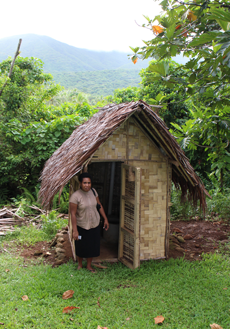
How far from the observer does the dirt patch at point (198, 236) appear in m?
5.62

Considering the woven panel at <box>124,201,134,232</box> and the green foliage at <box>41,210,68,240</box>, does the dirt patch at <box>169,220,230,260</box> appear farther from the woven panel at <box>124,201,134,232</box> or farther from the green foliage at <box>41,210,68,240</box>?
the green foliage at <box>41,210,68,240</box>

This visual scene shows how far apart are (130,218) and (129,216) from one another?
2.0 inches

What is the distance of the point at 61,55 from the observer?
75.7 m

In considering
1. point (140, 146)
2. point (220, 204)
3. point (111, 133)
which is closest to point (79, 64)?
point (220, 204)

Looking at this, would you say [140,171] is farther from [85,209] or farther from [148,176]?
[85,209]

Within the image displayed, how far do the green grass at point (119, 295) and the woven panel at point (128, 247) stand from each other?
21 cm

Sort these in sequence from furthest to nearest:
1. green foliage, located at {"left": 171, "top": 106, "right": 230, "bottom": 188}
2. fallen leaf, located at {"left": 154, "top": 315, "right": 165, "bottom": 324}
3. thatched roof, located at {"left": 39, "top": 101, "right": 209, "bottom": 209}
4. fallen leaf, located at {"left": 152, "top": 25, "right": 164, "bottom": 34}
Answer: green foliage, located at {"left": 171, "top": 106, "right": 230, "bottom": 188}, thatched roof, located at {"left": 39, "top": 101, "right": 209, "bottom": 209}, fallen leaf, located at {"left": 152, "top": 25, "right": 164, "bottom": 34}, fallen leaf, located at {"left": 154, "top": 315, "right": 165, "bottom": 324}

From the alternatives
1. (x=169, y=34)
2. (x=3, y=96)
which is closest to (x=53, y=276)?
(x=169, y=34)

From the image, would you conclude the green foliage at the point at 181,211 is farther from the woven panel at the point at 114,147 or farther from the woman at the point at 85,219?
the woman at the point at 85,219

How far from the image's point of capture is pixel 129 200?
483cm

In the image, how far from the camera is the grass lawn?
3260mm

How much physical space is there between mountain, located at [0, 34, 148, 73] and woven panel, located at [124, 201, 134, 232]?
61830mm

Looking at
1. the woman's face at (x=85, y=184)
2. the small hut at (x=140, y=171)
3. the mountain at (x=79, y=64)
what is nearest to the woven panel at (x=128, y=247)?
the small hut at (x=140, y=171)

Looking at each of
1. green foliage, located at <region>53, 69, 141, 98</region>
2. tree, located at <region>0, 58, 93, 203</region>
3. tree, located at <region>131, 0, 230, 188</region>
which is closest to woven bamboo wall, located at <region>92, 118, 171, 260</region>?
tree, located at <region>131, 0, 230, 188</region>
